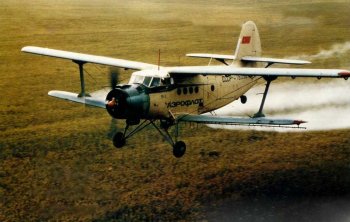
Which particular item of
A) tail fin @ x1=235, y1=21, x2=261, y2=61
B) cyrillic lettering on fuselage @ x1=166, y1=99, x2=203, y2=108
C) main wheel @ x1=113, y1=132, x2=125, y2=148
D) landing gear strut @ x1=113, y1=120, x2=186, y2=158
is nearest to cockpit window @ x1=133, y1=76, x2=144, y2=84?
cyrillic lettering on fuselage @ x1=166, y1=99, x2=203, y2=108

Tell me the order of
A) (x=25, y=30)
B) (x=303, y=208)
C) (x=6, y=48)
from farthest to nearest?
1. (x=25, y=30)
2. (x=6, y=48)
3. (x=303, y=208)

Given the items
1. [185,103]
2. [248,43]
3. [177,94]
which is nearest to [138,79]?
[177,94]

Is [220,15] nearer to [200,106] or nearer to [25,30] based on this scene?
[25,30]

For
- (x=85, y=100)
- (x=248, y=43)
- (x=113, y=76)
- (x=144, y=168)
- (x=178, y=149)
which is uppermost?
(x=248, y=43)

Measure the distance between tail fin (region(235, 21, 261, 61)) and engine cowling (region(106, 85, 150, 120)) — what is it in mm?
8001

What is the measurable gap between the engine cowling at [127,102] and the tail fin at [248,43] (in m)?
8.00

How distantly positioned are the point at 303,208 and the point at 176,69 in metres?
6.35

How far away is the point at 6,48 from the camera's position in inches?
1682

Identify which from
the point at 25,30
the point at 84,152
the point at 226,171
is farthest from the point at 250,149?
the point at 25,30

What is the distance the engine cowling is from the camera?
47.2 ft

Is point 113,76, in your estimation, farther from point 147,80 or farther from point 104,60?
→ point 104,60

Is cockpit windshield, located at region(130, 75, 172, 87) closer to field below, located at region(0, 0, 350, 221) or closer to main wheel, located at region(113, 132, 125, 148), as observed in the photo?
main wheel, located at region(113, 132, 125, 148)

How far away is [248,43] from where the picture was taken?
71.9ft

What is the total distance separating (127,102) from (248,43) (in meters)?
9.63
